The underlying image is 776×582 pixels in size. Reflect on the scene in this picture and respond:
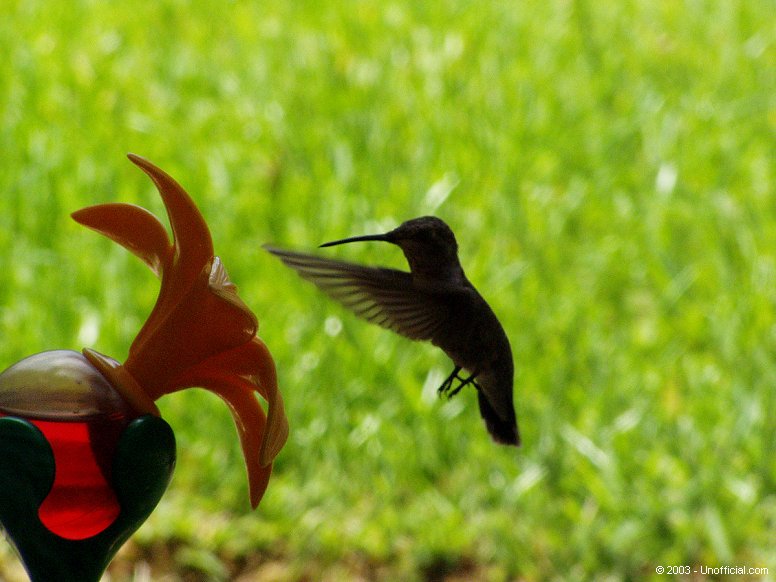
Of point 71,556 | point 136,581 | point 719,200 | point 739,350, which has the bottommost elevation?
point 136,581

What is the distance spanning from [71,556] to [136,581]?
157 centimetres

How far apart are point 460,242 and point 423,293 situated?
7.95 feet

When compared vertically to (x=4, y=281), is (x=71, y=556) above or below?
below

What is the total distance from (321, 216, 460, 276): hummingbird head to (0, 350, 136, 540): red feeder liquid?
412mm

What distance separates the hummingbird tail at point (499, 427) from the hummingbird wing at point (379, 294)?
31cm

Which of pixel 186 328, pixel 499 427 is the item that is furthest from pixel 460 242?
pixel 186 328

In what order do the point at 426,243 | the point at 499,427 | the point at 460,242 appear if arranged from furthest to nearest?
the point at 460,242, the point at 499,427, the point at 426,243

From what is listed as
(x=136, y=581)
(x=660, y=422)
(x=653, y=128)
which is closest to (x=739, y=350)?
(x=660, y=422)

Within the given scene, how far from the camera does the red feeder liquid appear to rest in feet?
4.81

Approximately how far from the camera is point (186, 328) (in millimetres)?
1557

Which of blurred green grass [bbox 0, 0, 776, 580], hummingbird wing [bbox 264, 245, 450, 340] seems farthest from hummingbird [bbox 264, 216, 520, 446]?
blurred green grass [bbox 0, 0, 776, 580]

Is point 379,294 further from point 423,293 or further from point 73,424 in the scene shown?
point 73,424

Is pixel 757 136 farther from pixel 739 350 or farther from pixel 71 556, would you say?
pixel 71 556

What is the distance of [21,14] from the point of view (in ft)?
16.8
